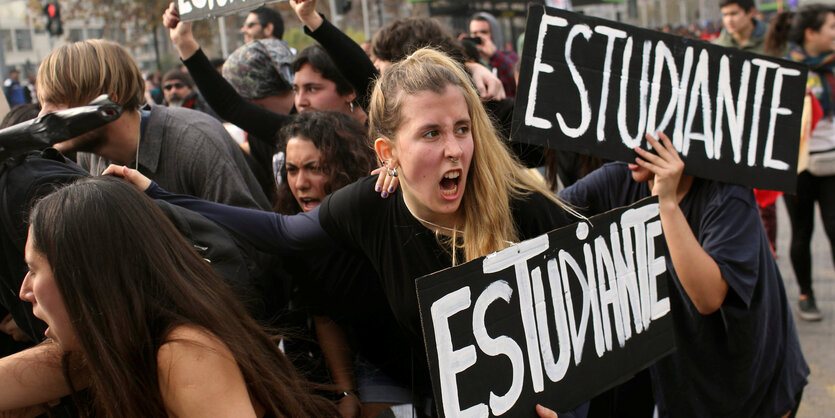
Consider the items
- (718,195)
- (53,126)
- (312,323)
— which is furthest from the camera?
(312,323)

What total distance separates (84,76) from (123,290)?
122cm

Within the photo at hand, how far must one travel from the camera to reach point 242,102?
3344 millimetres

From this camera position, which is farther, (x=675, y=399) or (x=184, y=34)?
(x=184, y=34)

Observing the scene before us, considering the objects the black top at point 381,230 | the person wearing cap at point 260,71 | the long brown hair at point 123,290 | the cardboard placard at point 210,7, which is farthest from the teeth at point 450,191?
the person wearing cap at point 260,71

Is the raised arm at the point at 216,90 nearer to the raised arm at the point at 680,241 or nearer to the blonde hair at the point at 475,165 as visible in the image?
the blonde hair at the point at 475,165

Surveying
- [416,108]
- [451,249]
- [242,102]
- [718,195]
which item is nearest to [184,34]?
[242,102]

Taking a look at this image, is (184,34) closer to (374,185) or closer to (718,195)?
(374,185)

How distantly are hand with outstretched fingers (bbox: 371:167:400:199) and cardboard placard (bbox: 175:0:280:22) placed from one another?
0.89 metres

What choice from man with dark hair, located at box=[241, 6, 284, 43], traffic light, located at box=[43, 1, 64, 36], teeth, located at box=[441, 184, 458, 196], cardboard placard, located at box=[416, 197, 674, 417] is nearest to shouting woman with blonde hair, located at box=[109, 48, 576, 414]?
teeth, located at box=[441, 184, 458, 196]

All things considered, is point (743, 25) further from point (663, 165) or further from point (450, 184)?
point (450, 184)

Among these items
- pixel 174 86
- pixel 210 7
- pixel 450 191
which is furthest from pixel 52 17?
pixel 450 191

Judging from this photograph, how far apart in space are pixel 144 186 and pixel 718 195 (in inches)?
72.0

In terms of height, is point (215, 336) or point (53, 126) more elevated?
point (53, 126)

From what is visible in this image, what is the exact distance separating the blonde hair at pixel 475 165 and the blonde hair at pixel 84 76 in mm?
1033
